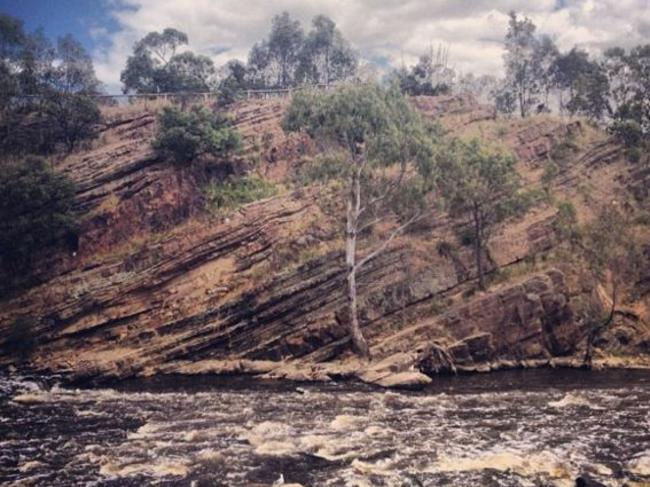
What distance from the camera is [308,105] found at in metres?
41.0

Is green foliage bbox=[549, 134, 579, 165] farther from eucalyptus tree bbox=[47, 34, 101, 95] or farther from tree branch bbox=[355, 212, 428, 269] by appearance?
eucalyptus tree bbox=[47, 34, 101, 95]


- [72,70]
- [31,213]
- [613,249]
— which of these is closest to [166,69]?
[72,70]

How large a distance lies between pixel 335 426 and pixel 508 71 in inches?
2586

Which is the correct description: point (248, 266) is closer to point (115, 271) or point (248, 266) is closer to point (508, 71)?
point (115, 271)

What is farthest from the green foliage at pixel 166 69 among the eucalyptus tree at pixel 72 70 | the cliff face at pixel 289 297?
the cliff face at pixel 289 297

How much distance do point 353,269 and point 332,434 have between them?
54.2 ft

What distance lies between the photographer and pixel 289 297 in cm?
3922

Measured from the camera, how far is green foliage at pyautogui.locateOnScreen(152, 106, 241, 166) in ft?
169

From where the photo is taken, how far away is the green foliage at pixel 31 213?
45.3 m

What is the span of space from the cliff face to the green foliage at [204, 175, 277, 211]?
2.48m

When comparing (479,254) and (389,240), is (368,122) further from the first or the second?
(479,254)

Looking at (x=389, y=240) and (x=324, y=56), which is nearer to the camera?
(x=389, y=240)

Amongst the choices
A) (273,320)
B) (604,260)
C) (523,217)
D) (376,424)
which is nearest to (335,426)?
(376,424)

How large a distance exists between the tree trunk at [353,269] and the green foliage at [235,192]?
12.6 m
